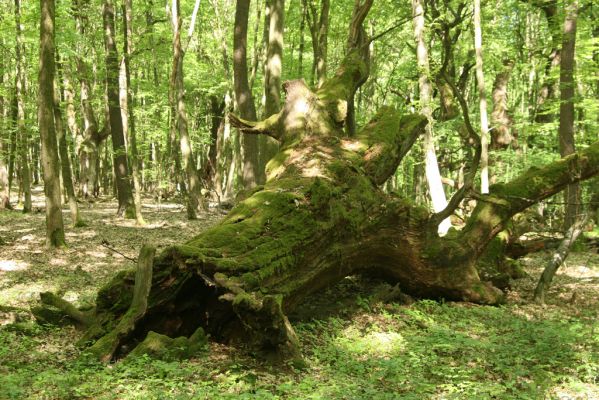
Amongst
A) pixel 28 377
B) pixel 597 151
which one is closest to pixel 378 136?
pixel 597 151

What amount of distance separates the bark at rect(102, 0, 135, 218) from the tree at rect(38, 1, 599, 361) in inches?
382

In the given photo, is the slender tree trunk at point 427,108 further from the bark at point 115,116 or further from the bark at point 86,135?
the bark at point 86,135

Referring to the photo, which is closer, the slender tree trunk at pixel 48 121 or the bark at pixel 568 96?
the slender tree trunk at pixel 48 121

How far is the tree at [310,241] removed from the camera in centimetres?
507

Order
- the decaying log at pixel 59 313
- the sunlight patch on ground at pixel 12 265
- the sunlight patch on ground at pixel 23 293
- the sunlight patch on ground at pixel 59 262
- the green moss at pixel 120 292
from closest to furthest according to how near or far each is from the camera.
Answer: the green moss at pixel 120 292
the decaying log at pixel 59 313
the sunlight patch on ground at pixel 23 293
the sunlight patch on ground at pixel 12 265
the sunlight patch on ground at pixel 59 262

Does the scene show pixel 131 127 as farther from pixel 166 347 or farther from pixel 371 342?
pixel 371 342

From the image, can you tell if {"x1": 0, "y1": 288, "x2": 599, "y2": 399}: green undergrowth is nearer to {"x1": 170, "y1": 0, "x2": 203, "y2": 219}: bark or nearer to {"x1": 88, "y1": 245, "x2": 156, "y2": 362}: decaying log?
{"x1": 88, "y1": 245, "x2": 156, "y2": 362}: decaying log

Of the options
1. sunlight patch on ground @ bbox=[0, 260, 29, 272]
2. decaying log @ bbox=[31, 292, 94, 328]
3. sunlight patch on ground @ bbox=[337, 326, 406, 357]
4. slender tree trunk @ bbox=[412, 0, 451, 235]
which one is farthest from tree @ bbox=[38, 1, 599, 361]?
sunlight patch on ground @ bbox=[0, 260, 29, 272]

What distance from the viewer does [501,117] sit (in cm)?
1809

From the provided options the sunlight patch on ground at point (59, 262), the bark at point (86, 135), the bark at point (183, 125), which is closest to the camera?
the sunlight patch on ground at point (59, 262)

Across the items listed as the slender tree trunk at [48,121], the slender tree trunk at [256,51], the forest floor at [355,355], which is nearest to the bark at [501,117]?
the forest floor at [355,355]

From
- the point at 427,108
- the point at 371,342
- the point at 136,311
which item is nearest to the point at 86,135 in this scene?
the point at 427,108

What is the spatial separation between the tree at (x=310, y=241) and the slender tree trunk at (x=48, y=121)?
15.3 feet

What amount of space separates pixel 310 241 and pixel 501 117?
14.5m
